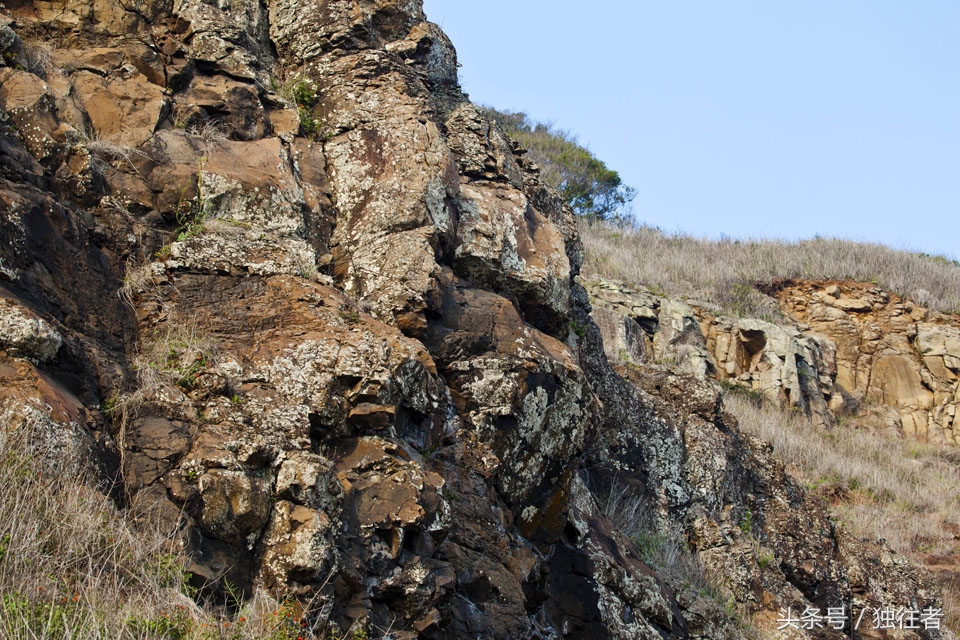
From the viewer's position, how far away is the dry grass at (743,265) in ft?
73.1

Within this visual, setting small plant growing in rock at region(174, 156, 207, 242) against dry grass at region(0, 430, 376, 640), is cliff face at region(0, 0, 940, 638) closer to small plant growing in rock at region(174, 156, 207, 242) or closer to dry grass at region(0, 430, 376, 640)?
small plant growing in rock at region(174, 156, 207, 242)

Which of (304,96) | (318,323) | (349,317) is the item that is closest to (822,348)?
(304,96)

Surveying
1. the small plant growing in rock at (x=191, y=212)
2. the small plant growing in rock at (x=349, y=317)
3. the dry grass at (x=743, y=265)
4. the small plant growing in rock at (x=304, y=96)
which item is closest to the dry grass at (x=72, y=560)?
the small plant growing in rock at (x=349, y=317)

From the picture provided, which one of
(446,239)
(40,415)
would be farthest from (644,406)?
(40,415)

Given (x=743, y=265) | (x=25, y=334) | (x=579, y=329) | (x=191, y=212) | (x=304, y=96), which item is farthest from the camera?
(x=743, y=265)

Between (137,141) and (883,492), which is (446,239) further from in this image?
(883,492)

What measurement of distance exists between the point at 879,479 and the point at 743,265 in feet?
31.3

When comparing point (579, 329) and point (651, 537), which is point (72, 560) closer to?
point (579, 329)

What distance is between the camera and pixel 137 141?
620 cm

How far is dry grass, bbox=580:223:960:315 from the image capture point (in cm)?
2228

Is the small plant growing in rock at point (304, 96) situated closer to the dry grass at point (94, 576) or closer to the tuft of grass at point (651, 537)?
the dry grass at point (94, 576)

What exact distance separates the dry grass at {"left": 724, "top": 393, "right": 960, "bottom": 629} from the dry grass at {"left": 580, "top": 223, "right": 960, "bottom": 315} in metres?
4.50

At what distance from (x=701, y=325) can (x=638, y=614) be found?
43.9 feet

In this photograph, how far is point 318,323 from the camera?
17.7 ft
